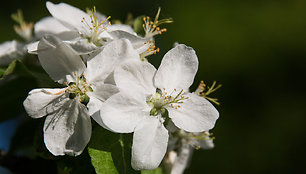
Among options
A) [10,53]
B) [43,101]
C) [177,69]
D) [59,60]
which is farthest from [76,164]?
[10,53]

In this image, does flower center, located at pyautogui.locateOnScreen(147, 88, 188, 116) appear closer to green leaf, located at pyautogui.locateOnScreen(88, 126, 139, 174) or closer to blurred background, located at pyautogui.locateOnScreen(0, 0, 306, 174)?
green leaf, located at pyautogui.locateOnScreen(88, 126, 139, 174)

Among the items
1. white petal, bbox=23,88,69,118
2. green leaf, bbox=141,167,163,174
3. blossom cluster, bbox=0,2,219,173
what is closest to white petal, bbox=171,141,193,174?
green leaf, bbox=141,167,163,174

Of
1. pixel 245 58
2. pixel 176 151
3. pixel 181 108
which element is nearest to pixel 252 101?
pixel 245 58

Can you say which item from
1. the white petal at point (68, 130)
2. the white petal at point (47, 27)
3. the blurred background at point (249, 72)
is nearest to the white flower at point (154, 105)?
the white petal at point (68, 130)

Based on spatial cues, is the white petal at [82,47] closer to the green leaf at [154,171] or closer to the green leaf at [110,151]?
the green leaf at [110,151]

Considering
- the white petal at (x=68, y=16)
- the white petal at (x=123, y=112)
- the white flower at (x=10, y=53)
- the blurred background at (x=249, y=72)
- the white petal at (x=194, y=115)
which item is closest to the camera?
the white petal at (x=123, y=112)

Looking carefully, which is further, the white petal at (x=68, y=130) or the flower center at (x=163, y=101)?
the flower center at (x=163, y=101)

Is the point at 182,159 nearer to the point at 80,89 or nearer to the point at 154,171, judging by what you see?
the point at 154,171
